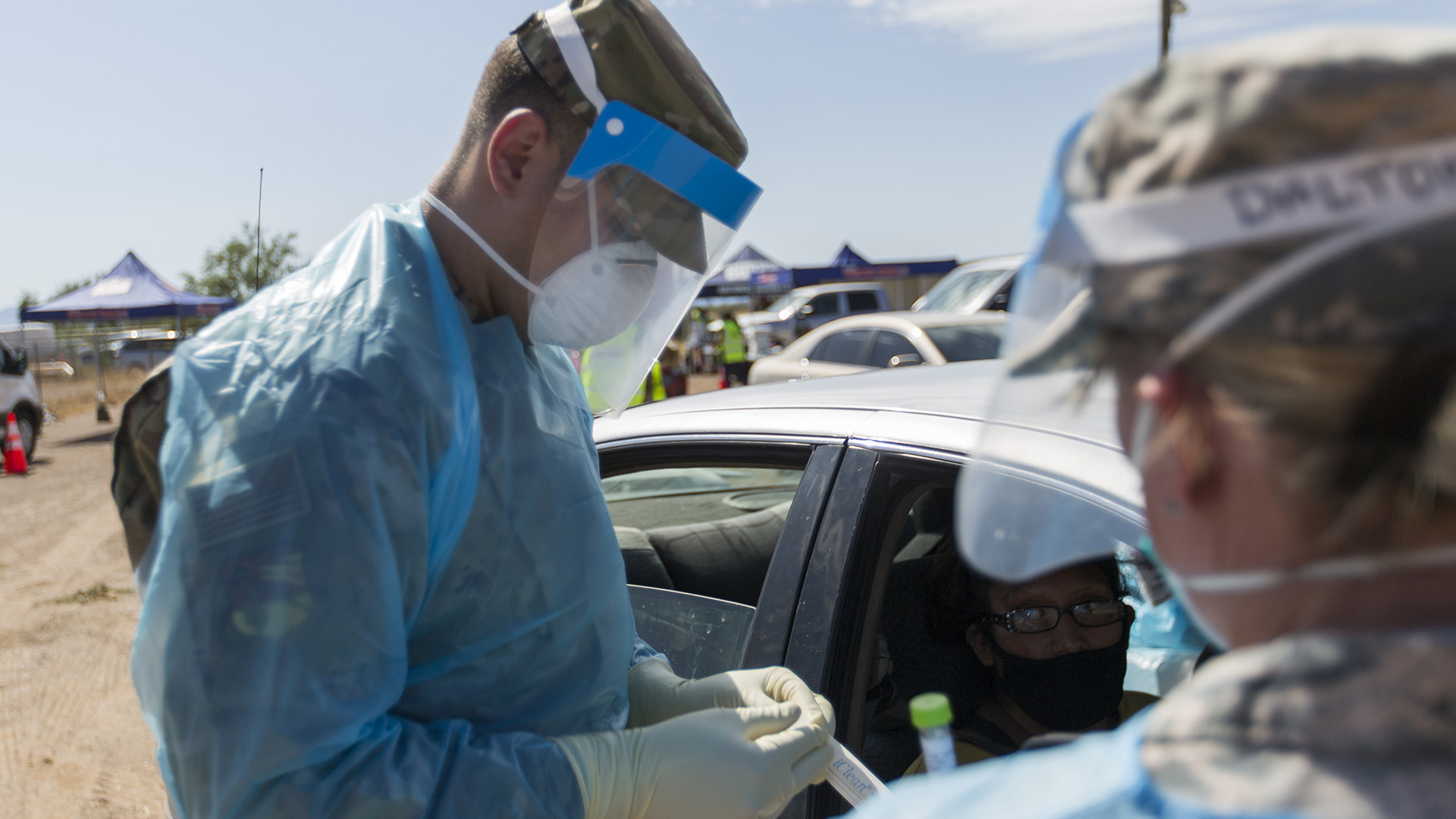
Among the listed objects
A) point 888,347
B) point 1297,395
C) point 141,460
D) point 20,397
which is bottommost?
point 20,397

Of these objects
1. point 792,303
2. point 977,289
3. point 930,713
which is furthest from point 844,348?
point 792,303

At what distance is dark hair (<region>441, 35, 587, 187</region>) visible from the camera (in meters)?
1.42

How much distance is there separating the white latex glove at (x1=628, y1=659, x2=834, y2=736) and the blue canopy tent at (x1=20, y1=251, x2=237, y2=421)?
1756cm

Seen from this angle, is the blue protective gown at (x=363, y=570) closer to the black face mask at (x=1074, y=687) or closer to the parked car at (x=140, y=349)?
the black face mask at (x=1074, y=687)

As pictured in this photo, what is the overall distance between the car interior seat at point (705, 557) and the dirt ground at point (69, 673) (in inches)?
90.5

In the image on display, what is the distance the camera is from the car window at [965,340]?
8533mm

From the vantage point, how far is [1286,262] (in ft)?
1.75

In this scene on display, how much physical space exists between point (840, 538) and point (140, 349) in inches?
1218

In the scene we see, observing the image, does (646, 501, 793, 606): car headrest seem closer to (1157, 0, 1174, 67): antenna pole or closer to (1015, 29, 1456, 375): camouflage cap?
(1015, 29, 1456, 375): camouflage cap

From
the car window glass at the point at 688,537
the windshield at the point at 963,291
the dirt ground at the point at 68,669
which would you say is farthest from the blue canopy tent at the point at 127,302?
the car window glass at the point at 688,537

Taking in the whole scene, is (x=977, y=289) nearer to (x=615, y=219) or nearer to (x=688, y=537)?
(x=688, y=537)

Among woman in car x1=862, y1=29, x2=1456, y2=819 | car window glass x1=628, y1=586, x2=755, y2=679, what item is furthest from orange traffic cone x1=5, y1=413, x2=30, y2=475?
woman in car x1=862, y1=29, x2=1456, y2=819

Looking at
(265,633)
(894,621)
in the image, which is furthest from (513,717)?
(894,621)

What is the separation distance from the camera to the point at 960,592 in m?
2.11
